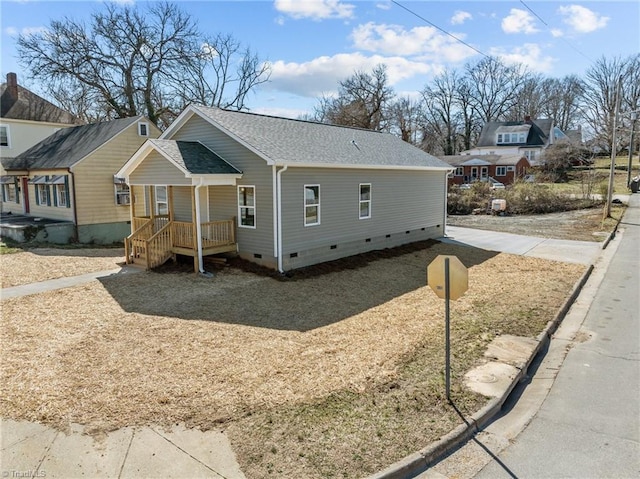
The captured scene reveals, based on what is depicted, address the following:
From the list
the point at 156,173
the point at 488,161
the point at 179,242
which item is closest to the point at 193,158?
the point at 156,173

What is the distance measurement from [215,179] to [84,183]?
35.0 ft

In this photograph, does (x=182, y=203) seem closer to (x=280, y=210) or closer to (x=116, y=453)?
(x=280, y=210)

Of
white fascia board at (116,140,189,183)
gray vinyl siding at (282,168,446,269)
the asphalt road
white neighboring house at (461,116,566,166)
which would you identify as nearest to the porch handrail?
white fascia board at (116,140,189,183)

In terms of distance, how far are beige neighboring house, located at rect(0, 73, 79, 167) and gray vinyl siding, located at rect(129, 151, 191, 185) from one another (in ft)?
62.7

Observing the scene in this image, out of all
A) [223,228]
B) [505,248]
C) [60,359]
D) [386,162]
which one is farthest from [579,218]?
[60,359]

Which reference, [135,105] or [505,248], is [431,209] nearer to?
[505,248]

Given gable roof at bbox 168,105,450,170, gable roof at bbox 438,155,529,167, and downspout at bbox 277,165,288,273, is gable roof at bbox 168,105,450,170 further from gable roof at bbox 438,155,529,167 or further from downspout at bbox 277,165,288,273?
gable roof at bbox 438,155,529,167

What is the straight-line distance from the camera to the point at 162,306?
9711 mm

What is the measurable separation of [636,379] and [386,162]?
11.7 metres

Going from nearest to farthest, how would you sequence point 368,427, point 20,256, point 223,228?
1. point 368,427
2. point 223,228
3. point 20,256

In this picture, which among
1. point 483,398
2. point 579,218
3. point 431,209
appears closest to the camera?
point 483,398

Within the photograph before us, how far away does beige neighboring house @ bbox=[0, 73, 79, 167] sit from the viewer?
90.4ft

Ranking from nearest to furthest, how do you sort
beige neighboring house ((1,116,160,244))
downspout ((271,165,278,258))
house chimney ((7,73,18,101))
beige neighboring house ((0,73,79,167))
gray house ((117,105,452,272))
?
1. downspout ((271,165,278,258))
2. gray house ((117,105,452,272))
3. beige neighboring house ((1,116,160,244))
4. beige neighboring house ((0,73,79,167))
5. house chimney ((7,73,18,101))

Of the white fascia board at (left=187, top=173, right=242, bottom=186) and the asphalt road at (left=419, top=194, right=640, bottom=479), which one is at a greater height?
the white fascia board at (left=187, top=173, right=242, bottom=186)
